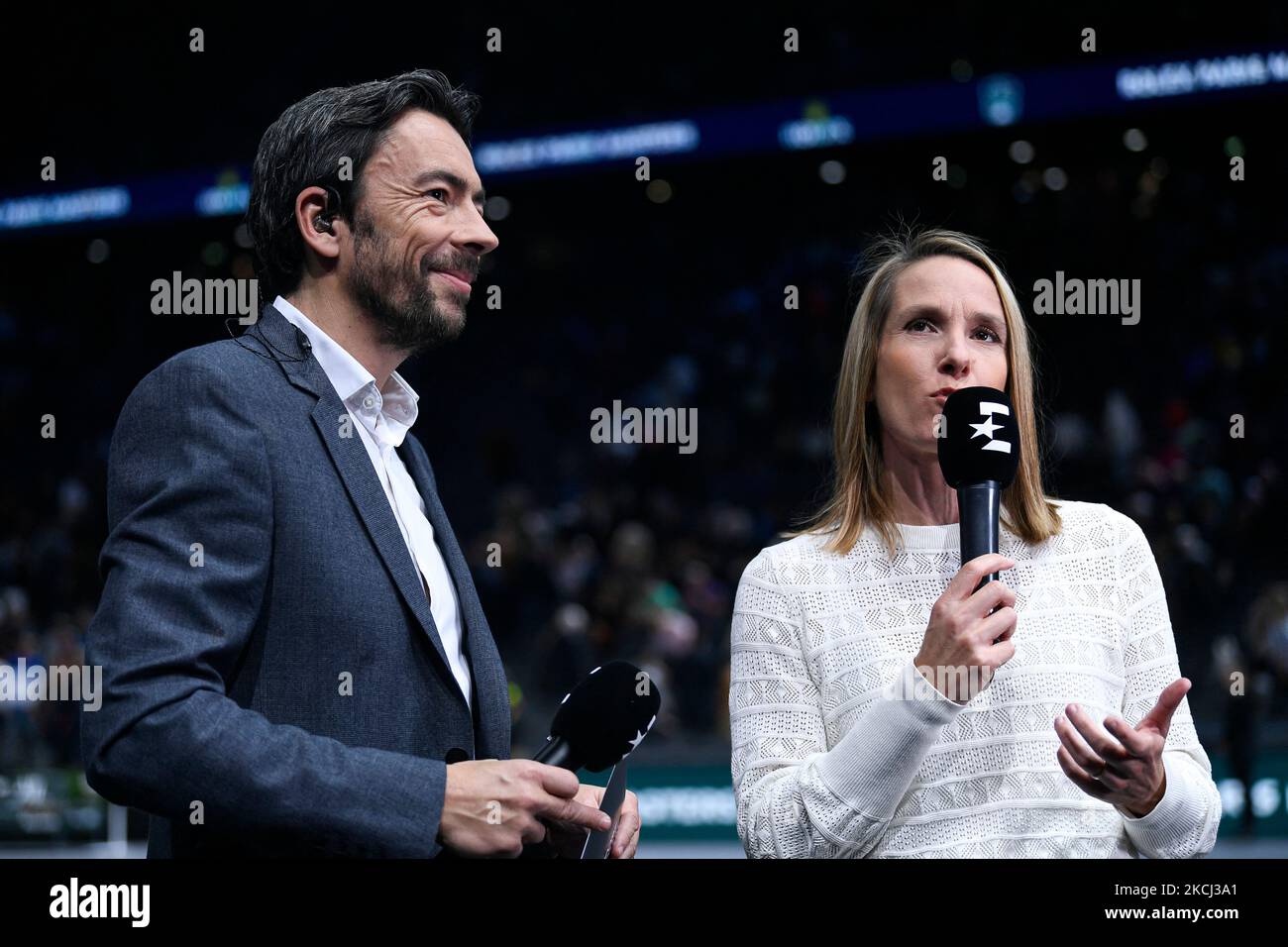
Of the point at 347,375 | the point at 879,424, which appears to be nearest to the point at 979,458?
the point at 879,424

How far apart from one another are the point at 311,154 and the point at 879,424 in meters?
0.85

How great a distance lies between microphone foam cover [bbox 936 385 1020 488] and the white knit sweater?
0.21 meters

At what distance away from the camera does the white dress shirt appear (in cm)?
162

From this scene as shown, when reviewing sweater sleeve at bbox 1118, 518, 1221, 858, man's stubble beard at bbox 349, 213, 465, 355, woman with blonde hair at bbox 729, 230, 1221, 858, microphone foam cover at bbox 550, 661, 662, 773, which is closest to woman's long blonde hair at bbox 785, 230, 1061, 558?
woman with blonde hair at bbox 729, 230, 1221, 858

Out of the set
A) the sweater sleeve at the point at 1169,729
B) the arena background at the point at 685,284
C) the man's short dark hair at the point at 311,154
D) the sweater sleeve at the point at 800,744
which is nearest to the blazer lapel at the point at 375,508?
the man's short dark hair at the point at 311,154

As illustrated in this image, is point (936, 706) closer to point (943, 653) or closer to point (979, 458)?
point (943, 653)

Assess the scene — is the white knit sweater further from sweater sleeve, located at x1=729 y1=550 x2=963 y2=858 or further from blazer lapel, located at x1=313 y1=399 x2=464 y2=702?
blazer lapel, located at x1=313 y1=399 x2=464 y2=702

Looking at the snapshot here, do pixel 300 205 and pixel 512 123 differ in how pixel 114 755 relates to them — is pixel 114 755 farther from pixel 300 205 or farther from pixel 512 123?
pixel 512 123

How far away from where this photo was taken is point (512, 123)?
9.48 metres

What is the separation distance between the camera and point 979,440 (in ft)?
5.22

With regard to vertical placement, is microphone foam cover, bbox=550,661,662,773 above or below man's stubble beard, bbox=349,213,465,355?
below

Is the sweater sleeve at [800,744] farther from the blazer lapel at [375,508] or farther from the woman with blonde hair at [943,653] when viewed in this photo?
the blazer lapel at [375,508]

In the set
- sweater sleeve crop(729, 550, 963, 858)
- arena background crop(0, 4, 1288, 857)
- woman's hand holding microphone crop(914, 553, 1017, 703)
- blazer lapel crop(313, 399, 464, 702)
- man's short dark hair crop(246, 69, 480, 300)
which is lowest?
sweater sleeve crop(729, 550, 963, 858)
